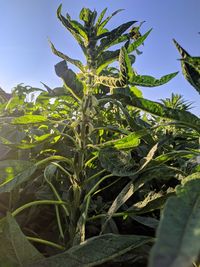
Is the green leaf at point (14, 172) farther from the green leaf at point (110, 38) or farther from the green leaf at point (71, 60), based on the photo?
the green leaf at point (110, 38)

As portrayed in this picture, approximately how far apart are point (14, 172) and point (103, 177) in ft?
1.44

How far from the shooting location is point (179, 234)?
54 centimetres

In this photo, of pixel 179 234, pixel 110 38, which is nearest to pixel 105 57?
pixel 110 38

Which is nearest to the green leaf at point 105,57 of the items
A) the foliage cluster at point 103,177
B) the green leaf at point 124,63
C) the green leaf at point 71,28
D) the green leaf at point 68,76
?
the foliage cluster at point 103,177

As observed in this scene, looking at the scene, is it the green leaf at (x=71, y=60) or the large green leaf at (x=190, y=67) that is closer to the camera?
the large green leaf at (x=190, y=67)

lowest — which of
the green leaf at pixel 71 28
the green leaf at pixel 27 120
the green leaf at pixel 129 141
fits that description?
the green leaf at pixel 129 141

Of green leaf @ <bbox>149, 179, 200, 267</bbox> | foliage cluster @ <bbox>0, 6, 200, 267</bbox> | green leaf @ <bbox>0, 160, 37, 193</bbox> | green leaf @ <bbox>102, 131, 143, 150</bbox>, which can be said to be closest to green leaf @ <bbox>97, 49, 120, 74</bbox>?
foliage cluster @ <bbox>0, 6, 200, 267</bbox>

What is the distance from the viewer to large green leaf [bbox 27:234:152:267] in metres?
0.98

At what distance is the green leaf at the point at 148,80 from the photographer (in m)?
1.40

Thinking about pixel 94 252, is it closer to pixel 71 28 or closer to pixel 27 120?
pixel 27 120

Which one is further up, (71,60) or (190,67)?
(71,60)

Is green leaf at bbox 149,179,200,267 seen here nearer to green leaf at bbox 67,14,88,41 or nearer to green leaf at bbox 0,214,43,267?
green leaf at bbox 0,214,43,267

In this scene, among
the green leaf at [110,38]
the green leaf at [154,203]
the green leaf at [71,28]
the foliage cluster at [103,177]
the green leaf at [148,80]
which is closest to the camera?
the foliage cluster at [103,177]

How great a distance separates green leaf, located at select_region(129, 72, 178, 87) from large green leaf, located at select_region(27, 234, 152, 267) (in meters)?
0.63
